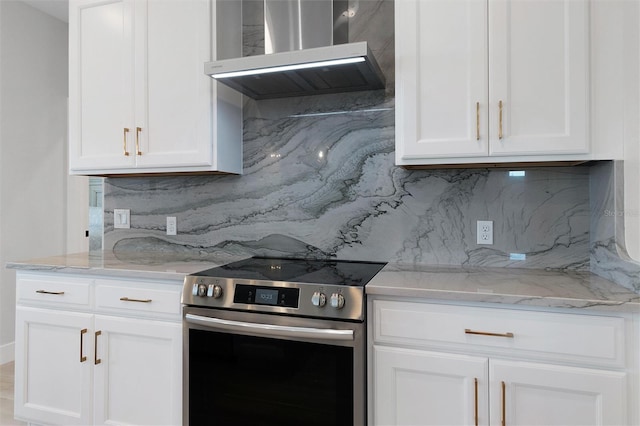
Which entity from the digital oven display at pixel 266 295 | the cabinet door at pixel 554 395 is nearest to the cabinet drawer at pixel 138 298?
the digital oven display at pixel 266 295

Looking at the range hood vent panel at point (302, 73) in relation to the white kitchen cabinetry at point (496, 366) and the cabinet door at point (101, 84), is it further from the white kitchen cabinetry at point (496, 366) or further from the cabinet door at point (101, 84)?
the white kitchen cabinetry at point (496, 366)

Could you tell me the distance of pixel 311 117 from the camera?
87.1 inches

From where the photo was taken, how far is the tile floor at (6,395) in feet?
7.54

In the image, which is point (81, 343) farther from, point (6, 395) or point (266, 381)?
point (6, 395)

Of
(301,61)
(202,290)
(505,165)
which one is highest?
(301,61)

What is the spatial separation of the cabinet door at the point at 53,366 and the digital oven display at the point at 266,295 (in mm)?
855

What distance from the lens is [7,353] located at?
3.18 meters

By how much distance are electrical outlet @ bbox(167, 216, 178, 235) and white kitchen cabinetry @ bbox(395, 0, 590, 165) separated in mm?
1465

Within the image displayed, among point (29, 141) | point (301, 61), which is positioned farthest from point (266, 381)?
point (29, 141)

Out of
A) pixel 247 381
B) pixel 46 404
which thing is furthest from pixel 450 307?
pixel 46 404

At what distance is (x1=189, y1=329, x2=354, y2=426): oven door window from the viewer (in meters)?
1.49

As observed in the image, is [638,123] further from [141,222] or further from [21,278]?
[21,278]

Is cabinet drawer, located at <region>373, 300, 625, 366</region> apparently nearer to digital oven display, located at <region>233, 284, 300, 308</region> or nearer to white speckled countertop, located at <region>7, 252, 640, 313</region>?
white speckled countertop, located at <region>7, 252, 640, 313</region>

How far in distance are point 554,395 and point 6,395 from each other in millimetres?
3141
